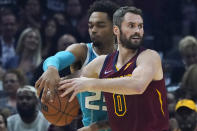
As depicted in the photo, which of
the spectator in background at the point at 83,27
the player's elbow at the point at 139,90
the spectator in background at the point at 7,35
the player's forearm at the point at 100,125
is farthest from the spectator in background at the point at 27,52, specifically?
the player's elbow at the point at 139,90

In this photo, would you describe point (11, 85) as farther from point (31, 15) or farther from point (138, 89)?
point (138, 89)

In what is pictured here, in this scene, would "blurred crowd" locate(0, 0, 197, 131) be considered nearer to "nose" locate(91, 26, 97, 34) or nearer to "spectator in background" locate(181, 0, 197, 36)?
"spectator in background" locate(181, 0, 197, 36)

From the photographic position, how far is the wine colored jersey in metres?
4.45

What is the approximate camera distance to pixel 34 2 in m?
9.89

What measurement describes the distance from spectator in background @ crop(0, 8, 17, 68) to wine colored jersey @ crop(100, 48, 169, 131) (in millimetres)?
4925

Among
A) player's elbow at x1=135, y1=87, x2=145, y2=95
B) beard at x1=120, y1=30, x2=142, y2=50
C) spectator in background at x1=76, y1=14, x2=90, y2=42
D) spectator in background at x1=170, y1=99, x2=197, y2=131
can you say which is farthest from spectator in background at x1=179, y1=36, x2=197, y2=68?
player's elbow at x1=135, y1=87, x2=145, y2=95

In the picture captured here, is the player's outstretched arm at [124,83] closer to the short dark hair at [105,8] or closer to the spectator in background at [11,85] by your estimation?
the short dark hair at [105,8]

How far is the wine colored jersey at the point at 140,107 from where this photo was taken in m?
4.45

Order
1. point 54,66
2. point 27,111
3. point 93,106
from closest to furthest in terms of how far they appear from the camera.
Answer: point 54,66 < point 93,106 < point 27,111

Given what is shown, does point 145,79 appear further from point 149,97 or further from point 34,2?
point 34,2

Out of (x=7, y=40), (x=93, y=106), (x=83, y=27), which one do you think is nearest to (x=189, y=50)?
(x=83, y=27)

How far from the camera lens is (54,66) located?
4723 millimetres

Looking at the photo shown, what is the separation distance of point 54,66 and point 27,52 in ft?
14.7

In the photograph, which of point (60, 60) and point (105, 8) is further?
point (105, 8)
